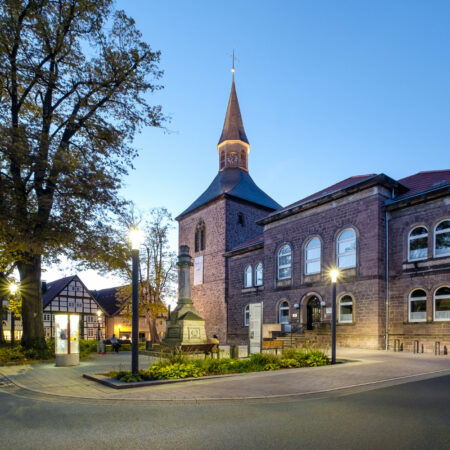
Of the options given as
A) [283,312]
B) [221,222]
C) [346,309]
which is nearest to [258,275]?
[283,312]

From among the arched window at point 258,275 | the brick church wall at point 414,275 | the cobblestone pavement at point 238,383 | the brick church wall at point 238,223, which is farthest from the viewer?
the brick church wall at point 238,223

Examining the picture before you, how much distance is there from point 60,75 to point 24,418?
544 inches

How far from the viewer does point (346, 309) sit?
24.0 meters

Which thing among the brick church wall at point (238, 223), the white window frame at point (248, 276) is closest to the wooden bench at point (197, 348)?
the white window frame at point (248, 276)

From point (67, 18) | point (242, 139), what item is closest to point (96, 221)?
point (67, 18)

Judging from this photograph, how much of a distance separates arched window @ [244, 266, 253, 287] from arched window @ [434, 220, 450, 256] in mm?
16609

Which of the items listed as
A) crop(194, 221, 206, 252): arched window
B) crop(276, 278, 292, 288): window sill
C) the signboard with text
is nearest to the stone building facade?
crop(276, 278, 292, 288): window sill

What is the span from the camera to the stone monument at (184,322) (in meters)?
17.4

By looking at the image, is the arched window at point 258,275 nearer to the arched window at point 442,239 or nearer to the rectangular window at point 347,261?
the rectangular window at point 347,261

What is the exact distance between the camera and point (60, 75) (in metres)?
16.3

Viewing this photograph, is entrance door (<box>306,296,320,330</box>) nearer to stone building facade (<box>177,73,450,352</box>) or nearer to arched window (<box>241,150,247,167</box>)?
stone building facade (<box>177,73,450,352</box>)

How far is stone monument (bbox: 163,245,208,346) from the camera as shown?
17375 millimetres

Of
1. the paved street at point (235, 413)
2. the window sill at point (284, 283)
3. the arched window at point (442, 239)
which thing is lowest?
the paved street at point (235, 413)

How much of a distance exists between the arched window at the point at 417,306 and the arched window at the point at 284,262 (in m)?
9.16
